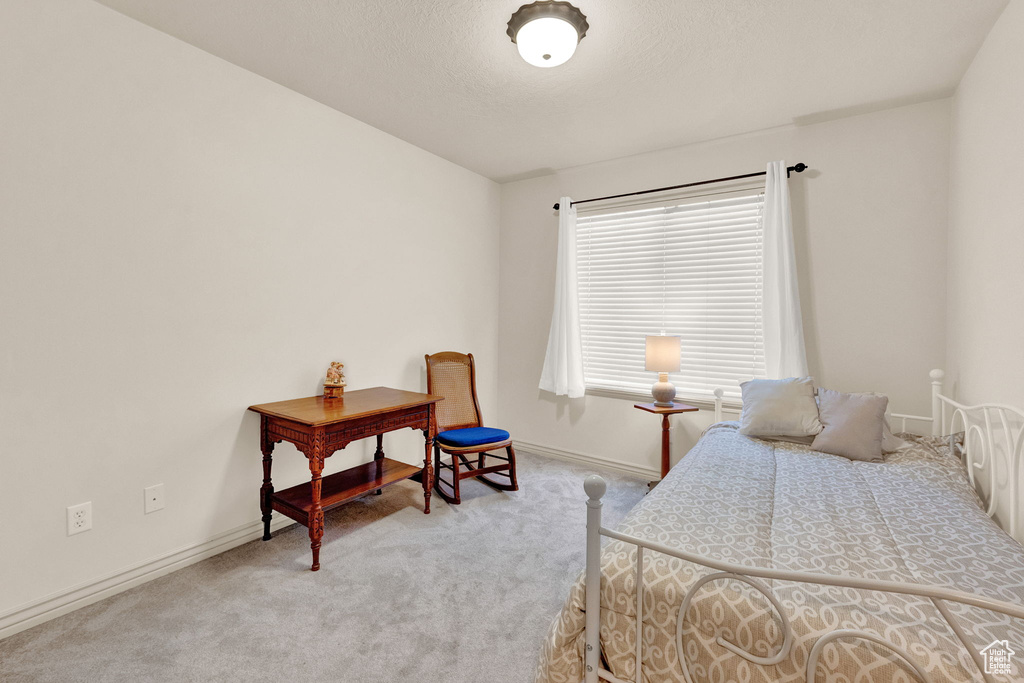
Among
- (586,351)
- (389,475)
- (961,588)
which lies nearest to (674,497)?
(961,588)

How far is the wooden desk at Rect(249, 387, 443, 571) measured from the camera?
222cm

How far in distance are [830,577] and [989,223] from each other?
6.93 ft

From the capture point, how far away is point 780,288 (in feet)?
9.41

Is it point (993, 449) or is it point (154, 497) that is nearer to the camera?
point (993, 449)

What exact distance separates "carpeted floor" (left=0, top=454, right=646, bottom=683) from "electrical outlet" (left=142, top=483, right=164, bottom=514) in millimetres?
333

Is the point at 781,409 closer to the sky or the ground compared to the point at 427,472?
closer to the sky

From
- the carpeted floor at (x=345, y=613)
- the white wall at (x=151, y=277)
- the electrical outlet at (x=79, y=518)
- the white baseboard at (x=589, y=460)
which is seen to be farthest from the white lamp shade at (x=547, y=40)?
the white baseboard at (x=589, y=460)

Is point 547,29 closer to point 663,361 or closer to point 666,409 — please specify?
point 663,361

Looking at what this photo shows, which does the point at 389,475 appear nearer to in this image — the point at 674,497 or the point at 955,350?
the point at 674,497

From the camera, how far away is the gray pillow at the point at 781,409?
2416mm

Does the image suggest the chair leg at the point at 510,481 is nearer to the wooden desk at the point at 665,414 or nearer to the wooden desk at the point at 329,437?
the wooden desk at the point at 329,437

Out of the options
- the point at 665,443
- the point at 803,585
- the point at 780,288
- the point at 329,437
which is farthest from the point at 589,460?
the point at 803,585

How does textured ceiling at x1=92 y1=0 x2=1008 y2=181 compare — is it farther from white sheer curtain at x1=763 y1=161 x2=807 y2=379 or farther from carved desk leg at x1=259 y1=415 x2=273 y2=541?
carved desk leg at x1=259 y1=415 x2=273 y2=541

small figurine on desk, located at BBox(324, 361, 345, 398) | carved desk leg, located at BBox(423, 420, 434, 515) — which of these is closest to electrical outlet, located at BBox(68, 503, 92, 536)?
small figurine on desk, located at BBox(324, 361, 345, 398)
